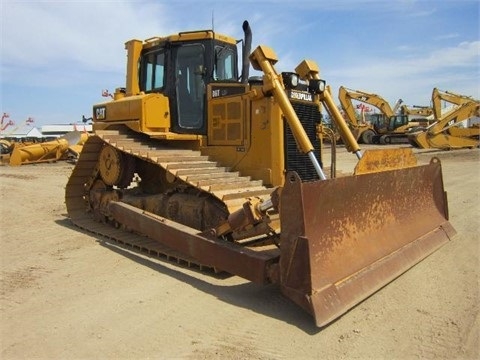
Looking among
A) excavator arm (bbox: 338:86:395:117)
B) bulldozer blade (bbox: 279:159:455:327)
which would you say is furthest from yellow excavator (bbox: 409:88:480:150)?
bulldozer blade (bbox: 279:159:455:327)

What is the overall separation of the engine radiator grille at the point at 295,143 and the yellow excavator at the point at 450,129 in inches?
743

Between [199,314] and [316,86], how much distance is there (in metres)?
3.73

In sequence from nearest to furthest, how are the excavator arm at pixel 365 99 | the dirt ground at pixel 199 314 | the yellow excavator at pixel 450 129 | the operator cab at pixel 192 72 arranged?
the dirt ground at pixel 199 314, the operator cab at pixel 192 72, the yellow excavator at pixel 450 129, the excavator arm at pixel 365 99

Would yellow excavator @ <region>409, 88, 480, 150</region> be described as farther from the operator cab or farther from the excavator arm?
the operator cab

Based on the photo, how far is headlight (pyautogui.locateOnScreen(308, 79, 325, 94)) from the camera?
6367 millimetres

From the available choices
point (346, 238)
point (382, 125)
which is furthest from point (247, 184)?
point (382, 125)

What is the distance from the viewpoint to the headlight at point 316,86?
6367 mm

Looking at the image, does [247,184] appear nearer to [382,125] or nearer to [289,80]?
[289,80]

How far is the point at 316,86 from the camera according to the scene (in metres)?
6.37

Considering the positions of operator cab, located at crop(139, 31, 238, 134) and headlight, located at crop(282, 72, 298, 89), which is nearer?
headlight, located at crop(282, 72, 298, 89)

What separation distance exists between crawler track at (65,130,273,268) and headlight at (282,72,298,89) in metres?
1.31

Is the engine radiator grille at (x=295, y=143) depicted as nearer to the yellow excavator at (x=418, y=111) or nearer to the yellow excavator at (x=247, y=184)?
the yellow excavator at (x=247, y=184)

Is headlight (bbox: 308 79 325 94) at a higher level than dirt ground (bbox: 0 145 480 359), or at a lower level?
higher

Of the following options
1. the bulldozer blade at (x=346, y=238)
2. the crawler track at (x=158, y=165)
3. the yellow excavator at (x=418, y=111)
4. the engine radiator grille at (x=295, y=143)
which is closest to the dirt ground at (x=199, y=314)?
the bulldozer blade at (x=346, y=238)
